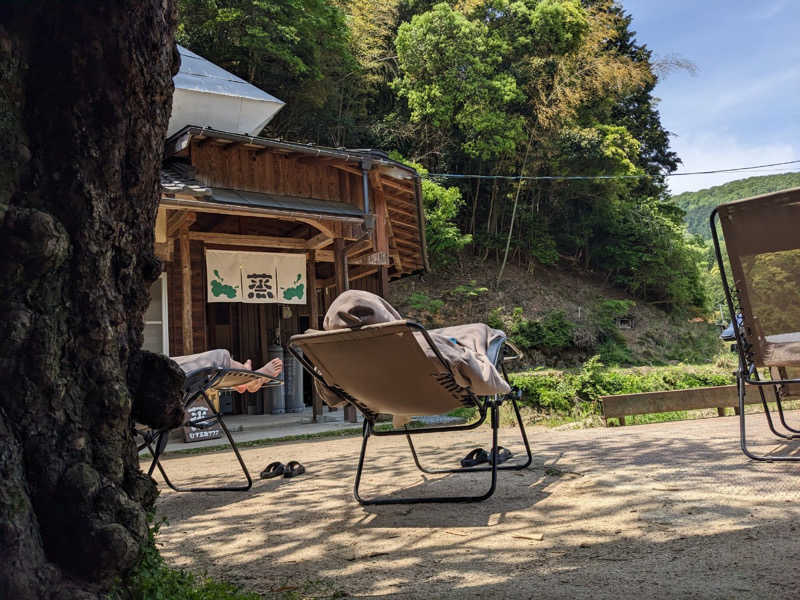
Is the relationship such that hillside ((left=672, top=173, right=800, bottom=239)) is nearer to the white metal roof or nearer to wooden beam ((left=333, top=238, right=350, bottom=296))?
the white metal roof

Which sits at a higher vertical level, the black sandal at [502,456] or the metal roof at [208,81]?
the metal roof at [208,81]

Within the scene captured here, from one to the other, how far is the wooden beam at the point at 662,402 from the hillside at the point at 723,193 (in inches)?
2000

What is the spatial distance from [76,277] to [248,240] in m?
8.40

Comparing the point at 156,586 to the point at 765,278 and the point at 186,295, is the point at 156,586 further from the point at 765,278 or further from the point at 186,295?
the point at 186,295

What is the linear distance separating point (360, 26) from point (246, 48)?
6.52 m

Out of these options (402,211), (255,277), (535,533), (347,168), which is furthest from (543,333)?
(535,533)

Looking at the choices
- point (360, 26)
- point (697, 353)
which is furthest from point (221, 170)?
point (697, 353)

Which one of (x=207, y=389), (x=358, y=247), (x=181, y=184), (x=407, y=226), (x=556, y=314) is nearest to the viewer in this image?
(x=207, y=389)

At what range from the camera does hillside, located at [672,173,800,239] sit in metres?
59.2

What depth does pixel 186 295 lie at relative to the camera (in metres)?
8.63

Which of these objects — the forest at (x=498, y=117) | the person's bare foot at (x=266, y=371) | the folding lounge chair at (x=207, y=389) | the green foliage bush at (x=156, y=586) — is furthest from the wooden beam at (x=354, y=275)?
the green foliage bush at (x=156, y=586)

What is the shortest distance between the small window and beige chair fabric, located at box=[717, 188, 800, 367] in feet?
23.3

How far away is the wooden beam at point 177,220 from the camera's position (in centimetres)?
830

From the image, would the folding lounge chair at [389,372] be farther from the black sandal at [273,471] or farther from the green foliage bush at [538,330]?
the green foliage bush at [538,330]
